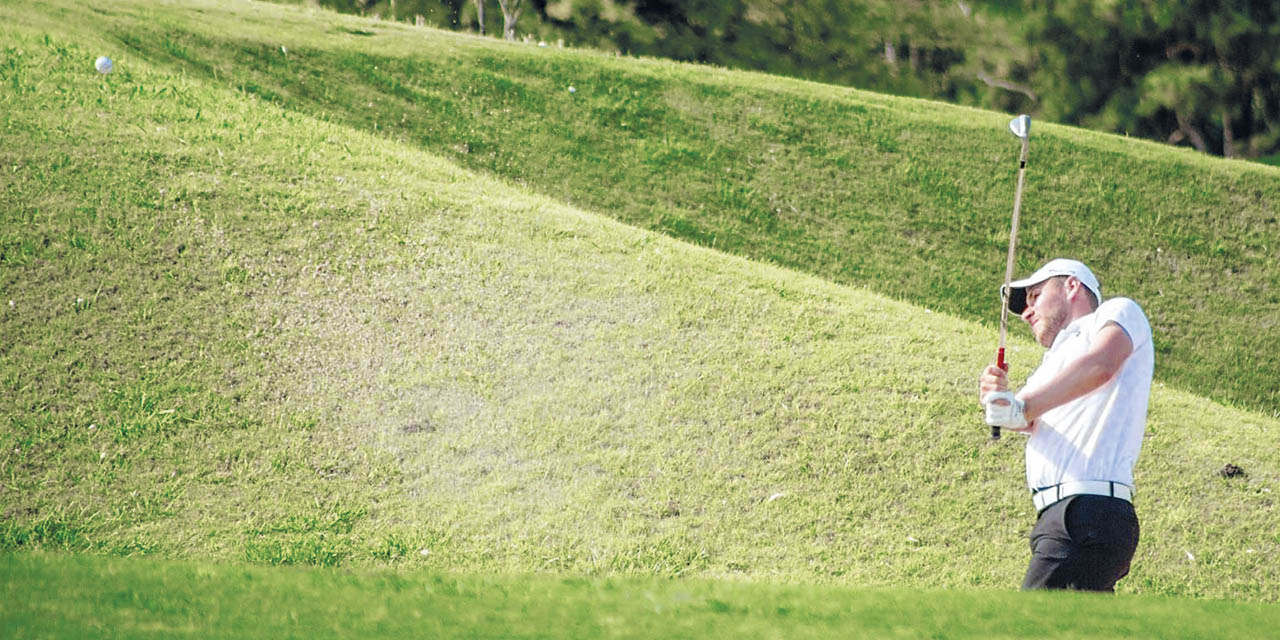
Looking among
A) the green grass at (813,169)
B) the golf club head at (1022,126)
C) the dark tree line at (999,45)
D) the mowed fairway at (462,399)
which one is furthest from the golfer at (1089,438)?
the dark tree line at (999,45)

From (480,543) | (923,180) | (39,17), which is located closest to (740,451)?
(480,543)

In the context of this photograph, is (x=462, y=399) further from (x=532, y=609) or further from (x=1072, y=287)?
(x=1072, y=287)

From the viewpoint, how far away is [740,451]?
339 inches

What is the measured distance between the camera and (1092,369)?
3.92m

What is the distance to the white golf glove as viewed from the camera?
13.3 feet

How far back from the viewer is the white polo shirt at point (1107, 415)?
13.2 feet

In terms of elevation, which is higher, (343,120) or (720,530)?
(343,120)

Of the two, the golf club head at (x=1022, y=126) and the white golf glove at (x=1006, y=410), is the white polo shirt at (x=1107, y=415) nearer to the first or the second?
the white golf glove at (x=1006, y=410)

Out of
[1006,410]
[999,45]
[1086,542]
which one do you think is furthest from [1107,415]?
[999,45]

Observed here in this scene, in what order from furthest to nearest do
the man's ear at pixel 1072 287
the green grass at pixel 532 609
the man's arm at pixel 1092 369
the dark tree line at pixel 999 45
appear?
the dark tree line at pixel 999 45, the man's ear at pixel 1072 287, the man's arm at pixel 1092 369, the green grass at pixel 532 609

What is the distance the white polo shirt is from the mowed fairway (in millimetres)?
2625

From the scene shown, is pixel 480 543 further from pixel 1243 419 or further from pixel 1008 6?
pixel 1008 6

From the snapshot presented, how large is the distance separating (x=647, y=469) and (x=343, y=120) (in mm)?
8379

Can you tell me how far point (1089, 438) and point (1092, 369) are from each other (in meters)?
0.32
